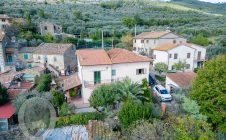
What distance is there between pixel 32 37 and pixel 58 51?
16771mm

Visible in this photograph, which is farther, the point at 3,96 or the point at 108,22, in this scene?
the point at 108,22

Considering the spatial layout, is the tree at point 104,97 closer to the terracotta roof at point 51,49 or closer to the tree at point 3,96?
the tree at point 3,96

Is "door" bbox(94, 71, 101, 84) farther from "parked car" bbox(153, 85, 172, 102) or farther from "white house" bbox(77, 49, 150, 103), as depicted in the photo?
"parked car" bbox(153, 85, 172, 102)

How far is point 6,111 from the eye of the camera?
76.3ft

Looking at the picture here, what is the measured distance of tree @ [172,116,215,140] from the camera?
1674 cm

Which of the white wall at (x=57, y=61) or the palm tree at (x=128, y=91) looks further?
the white wall at (x=57, y=61)

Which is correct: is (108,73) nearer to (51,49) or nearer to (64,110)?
(64,110)

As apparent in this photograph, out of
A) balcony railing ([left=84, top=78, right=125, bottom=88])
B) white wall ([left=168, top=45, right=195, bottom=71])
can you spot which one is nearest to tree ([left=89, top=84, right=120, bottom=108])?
balcony railing ([left=84, top=78, right=125, bottom=88])

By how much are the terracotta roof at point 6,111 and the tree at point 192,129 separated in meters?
16.5

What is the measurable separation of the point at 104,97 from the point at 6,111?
10.7 meters

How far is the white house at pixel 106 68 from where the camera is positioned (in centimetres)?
2736

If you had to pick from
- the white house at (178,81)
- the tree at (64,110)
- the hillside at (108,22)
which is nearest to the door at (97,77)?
the tree at (64,110)

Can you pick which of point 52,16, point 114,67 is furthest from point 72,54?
point 52,16

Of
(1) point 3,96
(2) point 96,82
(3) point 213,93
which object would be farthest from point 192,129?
(1) point 3,96
